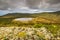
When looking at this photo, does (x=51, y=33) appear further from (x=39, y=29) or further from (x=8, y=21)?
(x=8, y=21)

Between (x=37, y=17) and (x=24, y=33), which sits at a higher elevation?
(x=37, y=17)

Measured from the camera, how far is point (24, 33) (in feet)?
8.72

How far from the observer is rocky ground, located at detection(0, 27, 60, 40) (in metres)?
2.63

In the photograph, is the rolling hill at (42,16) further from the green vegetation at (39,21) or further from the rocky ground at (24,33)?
the rocky ground at (24,33)

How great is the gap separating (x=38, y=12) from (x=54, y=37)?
0.49 meters

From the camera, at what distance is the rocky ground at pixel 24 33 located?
2.63 m

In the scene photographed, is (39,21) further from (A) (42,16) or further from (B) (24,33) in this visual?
(B) (24,33)

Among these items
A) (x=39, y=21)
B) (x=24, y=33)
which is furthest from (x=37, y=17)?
(x=24, y=33)

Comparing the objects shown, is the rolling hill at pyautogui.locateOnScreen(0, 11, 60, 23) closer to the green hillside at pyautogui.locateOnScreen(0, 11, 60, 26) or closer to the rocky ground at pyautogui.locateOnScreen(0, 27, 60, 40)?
the green hillside at pyautogui.locateOnScreen(0, 11, 60, 26)

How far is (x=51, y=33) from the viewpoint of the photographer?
2668 millimetres

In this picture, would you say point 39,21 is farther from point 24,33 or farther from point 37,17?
point 24,33

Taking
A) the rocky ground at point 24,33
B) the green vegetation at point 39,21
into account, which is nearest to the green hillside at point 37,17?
the green vegetation at point 39,21

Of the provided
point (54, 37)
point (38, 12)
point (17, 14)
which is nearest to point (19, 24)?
point (17, 14)

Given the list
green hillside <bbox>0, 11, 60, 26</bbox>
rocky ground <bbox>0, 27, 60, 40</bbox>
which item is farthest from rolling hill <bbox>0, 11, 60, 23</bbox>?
rocky ground <bbox>0, 27, 60, 40</bbox>
